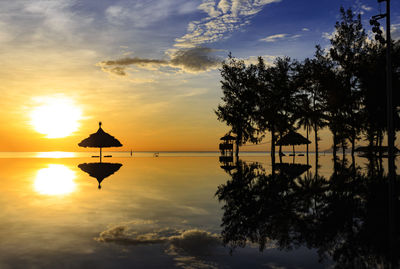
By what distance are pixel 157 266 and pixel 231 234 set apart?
2.33 meters

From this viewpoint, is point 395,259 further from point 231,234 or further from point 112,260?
point 112,260

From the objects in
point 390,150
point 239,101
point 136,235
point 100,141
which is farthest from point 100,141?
point 136,235

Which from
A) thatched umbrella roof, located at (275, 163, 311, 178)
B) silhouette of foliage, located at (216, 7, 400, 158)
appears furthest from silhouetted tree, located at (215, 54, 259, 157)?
thatched umbrella roof, located at (275, 163, 311, 178)

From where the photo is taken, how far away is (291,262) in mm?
5137

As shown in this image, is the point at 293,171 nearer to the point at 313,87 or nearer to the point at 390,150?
the point at 390,150

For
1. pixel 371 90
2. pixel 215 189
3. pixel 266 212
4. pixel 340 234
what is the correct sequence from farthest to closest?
1. pixel 371 90
2. pixel 215 189
3. pixel 266 212
4. pixel 340 234

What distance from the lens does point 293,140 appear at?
5119cm

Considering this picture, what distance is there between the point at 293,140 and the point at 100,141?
29.1m

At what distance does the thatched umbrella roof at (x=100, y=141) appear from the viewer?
4525 centimetres

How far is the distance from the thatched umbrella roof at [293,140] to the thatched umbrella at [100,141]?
25229mm

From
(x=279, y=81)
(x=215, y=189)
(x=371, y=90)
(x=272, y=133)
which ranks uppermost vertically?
(x=279, y=81)

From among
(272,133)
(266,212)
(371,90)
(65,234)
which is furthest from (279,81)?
(65,234)

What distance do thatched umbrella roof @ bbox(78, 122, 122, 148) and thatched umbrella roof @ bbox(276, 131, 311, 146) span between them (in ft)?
82.8

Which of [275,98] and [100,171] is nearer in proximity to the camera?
[100,171]
